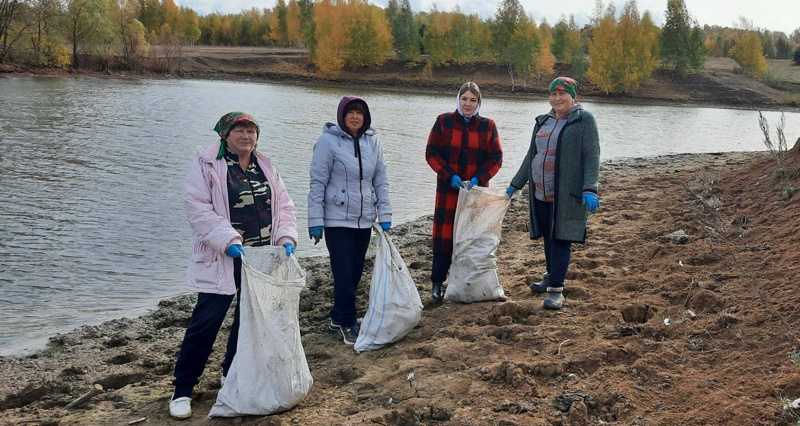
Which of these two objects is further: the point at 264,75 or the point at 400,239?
the point at 264,75

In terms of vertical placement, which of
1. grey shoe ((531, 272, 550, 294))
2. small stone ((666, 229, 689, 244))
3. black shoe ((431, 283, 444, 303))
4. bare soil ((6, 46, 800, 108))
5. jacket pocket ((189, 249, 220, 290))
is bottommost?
black shoe ((431, 283, 444, 303))

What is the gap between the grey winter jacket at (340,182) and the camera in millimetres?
4508

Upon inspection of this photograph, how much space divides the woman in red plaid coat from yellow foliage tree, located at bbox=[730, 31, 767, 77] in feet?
206

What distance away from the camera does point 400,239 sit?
879 cm

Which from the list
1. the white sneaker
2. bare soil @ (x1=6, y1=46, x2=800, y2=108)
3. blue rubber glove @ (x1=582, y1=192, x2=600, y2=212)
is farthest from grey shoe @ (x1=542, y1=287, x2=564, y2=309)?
bare soil @ (x1=6, y1=46, x2=800, y2=108)

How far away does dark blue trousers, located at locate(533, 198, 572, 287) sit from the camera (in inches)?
189

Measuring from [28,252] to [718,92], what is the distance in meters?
55.6

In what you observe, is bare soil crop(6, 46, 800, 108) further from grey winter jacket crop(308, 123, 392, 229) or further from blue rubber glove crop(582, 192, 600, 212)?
grey winter jacket crop(308, 123, 392, 229)

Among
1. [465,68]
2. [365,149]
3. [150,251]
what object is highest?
[465,68]

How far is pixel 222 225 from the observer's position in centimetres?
354

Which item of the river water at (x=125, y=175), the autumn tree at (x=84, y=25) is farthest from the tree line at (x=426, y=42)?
the river water at (x=125, y=175)

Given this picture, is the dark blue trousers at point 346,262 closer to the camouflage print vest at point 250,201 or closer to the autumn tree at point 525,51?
the camouflage print vest at point 250,201

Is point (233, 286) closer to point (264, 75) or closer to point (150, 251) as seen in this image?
point (150, 251)

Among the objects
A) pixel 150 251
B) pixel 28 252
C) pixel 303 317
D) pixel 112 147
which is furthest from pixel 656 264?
pixel 112 147
